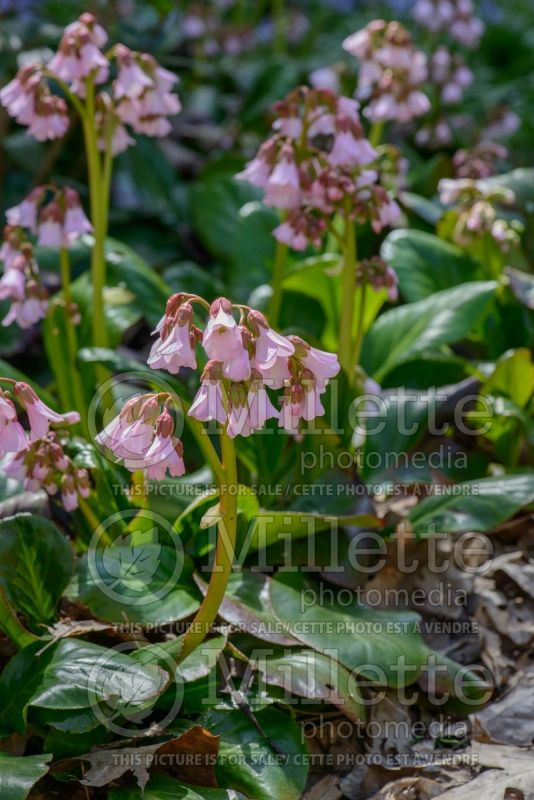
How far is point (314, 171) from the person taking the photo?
2.41 m

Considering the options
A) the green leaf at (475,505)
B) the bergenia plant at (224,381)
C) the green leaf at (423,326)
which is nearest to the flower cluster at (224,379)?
the bergenia plant at (224,381)

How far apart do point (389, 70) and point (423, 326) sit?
91cm

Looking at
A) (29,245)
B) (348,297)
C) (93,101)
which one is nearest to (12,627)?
(29,245)

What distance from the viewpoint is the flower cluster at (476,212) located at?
3068 millimetres

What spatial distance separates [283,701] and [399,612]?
363mm

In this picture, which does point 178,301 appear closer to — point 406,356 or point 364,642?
point 364,642

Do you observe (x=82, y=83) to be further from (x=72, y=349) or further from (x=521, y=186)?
(x=521, y=186)

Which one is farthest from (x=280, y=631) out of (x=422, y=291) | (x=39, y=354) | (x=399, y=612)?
(x=39, y=354)

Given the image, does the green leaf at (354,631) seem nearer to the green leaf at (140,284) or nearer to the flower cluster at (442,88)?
the green leaf at (140,284)

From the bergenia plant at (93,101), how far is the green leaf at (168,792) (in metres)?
1.15

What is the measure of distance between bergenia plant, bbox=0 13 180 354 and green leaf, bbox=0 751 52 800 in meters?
1.11

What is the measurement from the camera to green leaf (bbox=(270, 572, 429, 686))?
1.96 m

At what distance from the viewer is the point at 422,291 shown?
3164 mm

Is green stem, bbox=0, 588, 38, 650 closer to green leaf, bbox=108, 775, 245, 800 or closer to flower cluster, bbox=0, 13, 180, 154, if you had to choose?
green leaf, bbox=108, 775, 245, 800
